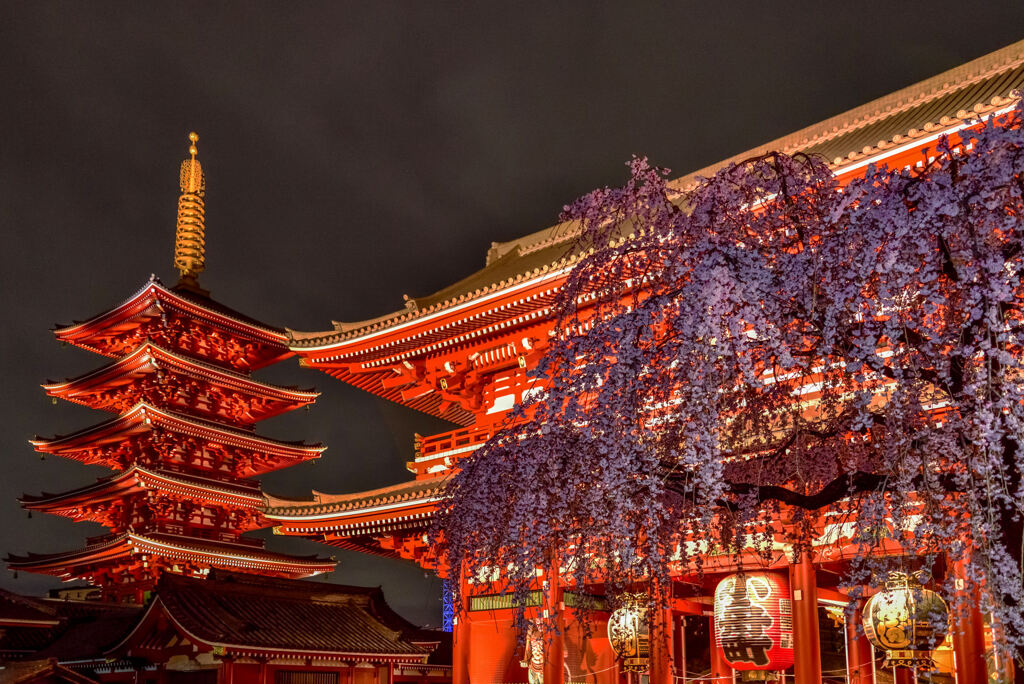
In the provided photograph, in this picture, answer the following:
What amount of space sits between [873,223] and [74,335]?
28.7 metres

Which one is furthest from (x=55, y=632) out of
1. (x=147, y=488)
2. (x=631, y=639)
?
(x=631, y=639)

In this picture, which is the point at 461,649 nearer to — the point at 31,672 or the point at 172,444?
the point at 31,672

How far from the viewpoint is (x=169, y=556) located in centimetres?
2561

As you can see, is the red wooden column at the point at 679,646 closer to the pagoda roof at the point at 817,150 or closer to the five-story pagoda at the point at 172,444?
the pagoda roof at the point at 817,150

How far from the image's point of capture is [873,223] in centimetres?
524

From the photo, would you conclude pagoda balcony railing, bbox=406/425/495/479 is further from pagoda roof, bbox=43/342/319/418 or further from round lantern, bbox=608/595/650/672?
pagoda roof, bbox=43/342/319/418

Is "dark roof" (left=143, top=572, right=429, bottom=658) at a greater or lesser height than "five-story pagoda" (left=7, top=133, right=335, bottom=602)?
lesser

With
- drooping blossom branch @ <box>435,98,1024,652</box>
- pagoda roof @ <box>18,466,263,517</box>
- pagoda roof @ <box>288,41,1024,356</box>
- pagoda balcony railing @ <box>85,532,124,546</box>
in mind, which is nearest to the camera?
drooping blossom branch @ <box>435,98,1024,652</box>

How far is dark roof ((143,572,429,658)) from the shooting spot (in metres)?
14.8

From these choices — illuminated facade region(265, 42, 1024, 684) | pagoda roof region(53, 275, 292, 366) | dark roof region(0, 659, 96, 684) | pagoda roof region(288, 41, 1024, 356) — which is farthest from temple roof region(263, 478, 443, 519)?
pagoda roof region(53, 275, 292, 366)

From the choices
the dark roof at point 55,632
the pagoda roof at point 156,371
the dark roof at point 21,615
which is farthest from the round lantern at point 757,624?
the pagoda roof at point 156,371

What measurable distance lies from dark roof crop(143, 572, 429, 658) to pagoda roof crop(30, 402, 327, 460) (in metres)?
10.4

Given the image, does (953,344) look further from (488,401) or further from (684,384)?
(488,401)

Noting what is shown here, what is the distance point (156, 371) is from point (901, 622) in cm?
2380
